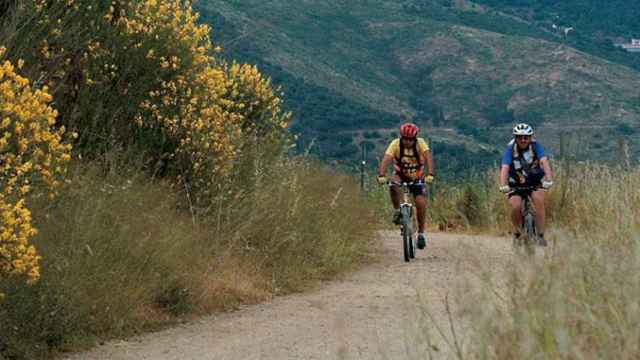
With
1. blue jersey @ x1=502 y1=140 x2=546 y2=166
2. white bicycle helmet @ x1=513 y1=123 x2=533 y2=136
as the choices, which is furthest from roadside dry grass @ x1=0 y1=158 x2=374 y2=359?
white bicycle helmet @ x1=513 y1=123 x2=533 y2=136

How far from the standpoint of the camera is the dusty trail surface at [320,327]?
32.3 feet

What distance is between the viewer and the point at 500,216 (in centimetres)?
2569

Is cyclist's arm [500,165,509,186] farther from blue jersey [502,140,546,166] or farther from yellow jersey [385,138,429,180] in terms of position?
yellow jersey [385,138,429,180]

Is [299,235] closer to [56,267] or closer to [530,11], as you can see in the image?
[56,267]

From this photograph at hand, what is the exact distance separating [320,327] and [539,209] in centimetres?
501

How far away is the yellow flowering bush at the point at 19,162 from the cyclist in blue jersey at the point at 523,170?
717 centimetres

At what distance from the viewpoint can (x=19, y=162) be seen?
9219mm

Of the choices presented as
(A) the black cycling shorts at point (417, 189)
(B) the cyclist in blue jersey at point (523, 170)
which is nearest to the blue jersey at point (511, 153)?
(B) the cyclist in blue jersey at point (523, 170)

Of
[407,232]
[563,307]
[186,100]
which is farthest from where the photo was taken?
[407,232]

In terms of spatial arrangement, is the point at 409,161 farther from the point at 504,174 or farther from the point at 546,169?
the point at 546,169

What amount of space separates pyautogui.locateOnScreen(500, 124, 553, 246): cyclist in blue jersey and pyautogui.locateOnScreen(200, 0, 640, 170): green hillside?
49569 mm

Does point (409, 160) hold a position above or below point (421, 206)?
above

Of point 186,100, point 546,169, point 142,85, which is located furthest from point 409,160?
point 142,85

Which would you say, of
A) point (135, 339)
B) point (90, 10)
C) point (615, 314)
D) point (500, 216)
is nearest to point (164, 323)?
point (135, 339)
